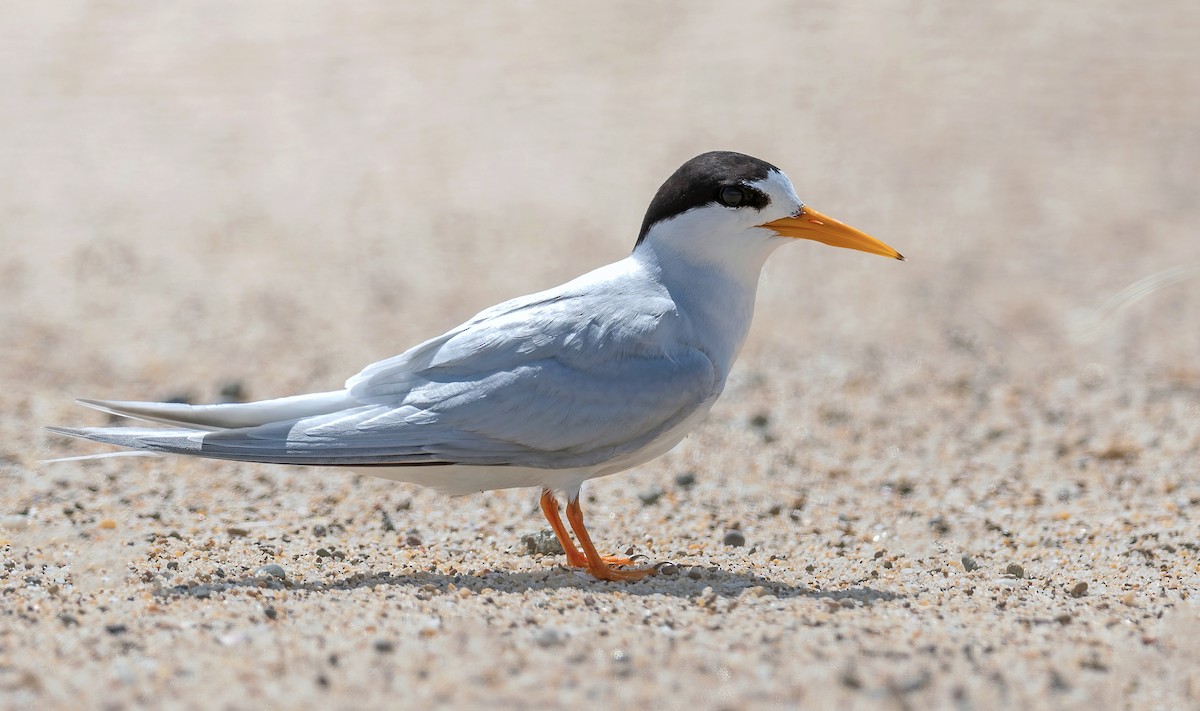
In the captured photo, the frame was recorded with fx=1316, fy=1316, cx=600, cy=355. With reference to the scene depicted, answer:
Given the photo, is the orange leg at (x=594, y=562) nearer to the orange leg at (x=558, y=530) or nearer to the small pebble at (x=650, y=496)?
the orange leg at (x=558, y=530)

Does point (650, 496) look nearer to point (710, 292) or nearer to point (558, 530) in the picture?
point (558, 530)

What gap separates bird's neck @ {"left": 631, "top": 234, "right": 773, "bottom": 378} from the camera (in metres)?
4.59

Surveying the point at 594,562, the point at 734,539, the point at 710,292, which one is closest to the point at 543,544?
the point at 594,562

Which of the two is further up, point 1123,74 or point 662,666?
point 1123,74

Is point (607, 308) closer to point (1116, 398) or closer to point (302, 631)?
point (302, 631)

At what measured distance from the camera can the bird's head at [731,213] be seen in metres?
4.59

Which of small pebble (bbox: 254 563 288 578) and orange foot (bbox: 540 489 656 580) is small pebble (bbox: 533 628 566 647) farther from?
small pebble (bbox: 254 563 288 578)

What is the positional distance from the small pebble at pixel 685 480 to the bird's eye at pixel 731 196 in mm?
1837

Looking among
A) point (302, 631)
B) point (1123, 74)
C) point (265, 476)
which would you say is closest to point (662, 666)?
point (302, 631)

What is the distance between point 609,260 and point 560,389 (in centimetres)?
579

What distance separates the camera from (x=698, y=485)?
6.07 metres

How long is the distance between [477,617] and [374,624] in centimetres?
29

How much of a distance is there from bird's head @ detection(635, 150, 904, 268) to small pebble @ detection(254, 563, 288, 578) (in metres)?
1.72

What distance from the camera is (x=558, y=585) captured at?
4289mm
